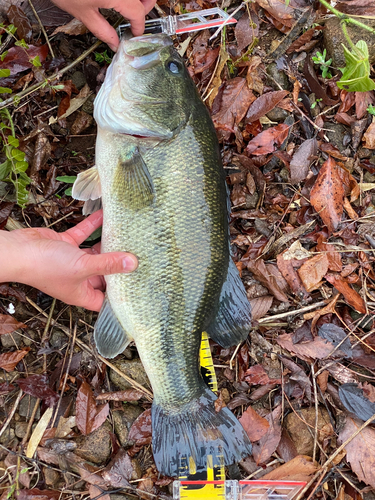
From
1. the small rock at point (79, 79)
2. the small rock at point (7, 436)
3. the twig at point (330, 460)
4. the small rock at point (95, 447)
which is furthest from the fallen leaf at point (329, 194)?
the small rock at point (7, 436)

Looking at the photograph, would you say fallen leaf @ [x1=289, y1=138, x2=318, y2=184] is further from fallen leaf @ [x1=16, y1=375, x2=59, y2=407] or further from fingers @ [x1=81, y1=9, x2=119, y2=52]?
fallen leaf @ [x1=16, y1=375, x2=59, y2=407]

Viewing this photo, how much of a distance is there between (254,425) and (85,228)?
6.10ft

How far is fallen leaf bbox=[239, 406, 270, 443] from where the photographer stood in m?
2.63

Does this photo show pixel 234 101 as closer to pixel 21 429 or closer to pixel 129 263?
pixel 129 263

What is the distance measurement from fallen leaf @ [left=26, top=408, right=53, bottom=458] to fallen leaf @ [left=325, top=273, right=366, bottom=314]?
2.28 meters

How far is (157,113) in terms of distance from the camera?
2164 millimetres

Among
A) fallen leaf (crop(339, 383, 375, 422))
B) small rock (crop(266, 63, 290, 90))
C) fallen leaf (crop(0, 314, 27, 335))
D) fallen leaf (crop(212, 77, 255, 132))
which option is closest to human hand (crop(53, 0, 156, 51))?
fallen leaf (crop(212, 77, 255, 132))

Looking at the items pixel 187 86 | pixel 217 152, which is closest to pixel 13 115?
pixel 187 86

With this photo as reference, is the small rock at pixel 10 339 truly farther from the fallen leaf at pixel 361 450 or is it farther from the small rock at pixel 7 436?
the fallen leaf at pixel 361 450

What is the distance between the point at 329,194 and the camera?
2740mm

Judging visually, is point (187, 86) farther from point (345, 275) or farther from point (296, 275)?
point (345, 275)

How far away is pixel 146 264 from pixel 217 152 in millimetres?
830

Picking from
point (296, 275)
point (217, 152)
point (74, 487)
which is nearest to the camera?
point (217, 152)

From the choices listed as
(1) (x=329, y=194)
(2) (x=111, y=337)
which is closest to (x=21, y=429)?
(2) (x=111, y=337)
